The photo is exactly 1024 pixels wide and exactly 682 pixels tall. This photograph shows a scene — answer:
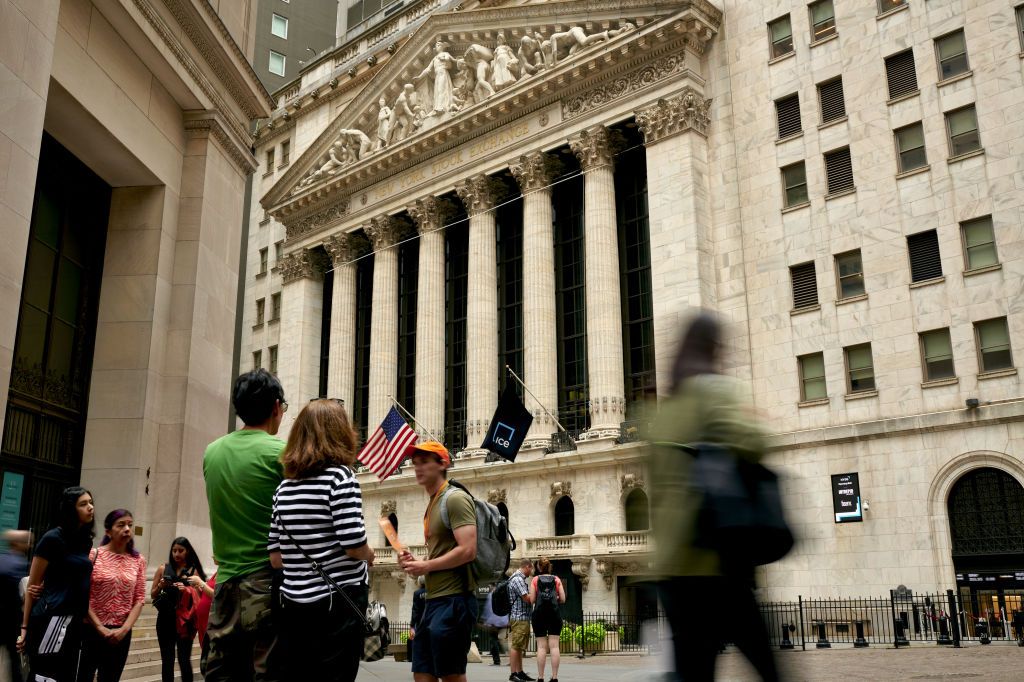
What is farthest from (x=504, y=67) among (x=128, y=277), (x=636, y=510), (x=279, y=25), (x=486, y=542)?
(x=486, y=542)

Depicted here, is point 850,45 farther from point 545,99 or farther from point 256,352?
point 256,352

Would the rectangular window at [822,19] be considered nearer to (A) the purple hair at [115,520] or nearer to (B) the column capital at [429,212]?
(B) the column capital at [429,212]

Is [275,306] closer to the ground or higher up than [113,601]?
higher up

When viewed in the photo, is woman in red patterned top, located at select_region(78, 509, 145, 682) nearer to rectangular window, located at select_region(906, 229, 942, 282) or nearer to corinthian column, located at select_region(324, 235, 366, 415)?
rectangular window, located at select_region(906, 229, 942, 282)

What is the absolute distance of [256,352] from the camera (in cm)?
5491

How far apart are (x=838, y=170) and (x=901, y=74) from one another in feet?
12.5

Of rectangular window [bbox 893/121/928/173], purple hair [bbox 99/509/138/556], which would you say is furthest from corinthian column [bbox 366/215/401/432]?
purple hair [bbox 99/509/138/556]

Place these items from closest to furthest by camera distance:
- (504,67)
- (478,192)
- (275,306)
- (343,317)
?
(504,67) → (478,192) → (343,317) → (275,306)

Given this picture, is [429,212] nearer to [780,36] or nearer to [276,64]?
[780,36]

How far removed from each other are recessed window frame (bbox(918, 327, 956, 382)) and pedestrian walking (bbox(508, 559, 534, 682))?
1840 cm

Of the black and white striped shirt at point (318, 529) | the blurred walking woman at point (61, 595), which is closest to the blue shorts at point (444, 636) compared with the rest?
the black and white striped shirt at point (318, 529)

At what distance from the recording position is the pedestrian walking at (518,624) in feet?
47.2

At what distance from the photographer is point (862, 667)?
16016mm

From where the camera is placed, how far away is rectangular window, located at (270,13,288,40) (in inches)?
2628
